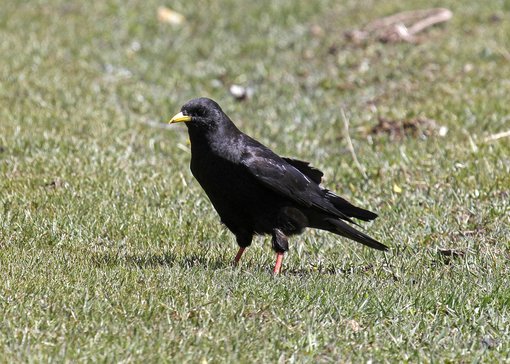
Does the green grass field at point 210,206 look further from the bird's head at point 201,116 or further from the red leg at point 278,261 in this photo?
the bird's head at point 201,116

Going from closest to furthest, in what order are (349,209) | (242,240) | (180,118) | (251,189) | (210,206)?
(251,189) < (180,118) < (242,240) < (349,209) < (210,206)

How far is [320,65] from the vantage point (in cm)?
1430

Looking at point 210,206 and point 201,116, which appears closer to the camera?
point 201,116

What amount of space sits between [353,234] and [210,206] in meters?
1.96

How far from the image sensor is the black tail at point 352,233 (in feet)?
23.1

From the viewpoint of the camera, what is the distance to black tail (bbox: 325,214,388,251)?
277 inches

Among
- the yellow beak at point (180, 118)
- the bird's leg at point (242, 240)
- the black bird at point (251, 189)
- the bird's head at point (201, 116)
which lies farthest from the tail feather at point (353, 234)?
the yellow beak at point (180, 118)

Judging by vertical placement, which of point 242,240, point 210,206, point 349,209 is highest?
point 349,209

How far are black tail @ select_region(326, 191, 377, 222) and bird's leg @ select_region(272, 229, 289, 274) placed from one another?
1.85 feet

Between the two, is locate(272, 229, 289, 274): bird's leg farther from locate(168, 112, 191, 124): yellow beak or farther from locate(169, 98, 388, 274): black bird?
locate(168, 112, 191, 124): yellow beak

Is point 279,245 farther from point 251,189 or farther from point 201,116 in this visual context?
point 201,116

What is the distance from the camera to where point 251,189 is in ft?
22.6

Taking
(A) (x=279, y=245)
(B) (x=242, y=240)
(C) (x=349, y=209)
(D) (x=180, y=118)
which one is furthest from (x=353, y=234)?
(D) (x=180, y=118)

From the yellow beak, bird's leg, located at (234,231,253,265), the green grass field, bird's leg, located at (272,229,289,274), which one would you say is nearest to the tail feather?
the green grass field
